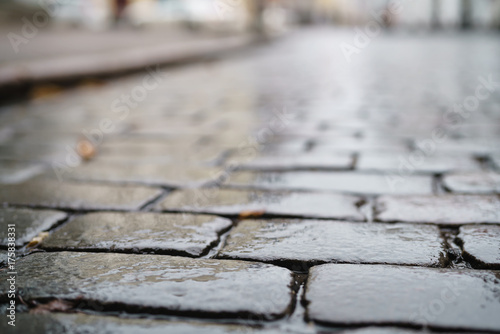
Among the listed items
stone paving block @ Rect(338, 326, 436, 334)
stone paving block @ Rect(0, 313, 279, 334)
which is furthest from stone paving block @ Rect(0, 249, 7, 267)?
stone paving block @ Rect(338, 326, 436, 334)

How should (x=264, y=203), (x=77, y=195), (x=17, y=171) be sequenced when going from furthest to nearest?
(x=17, y=171) → (x=77, y=195) → (x=264, y=203)

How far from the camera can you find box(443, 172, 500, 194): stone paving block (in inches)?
74.7

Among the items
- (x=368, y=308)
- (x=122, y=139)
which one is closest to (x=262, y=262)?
(x=368, y=308)

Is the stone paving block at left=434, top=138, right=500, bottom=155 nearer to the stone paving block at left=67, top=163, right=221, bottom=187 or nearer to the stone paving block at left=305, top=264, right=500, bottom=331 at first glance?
the stone paving block at left=67, top=163, right=221, bottom=187

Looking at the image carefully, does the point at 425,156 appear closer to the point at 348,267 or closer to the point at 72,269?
the point at 348,267

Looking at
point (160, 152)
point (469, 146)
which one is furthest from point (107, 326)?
point (469, 146)

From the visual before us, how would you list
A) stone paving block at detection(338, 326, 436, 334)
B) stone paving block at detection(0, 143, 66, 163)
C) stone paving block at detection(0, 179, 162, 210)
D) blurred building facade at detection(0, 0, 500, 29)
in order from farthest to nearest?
blurred building facade at detection(0, 0, 500, 29) → stone paving block at detection(0, 143, 66, 163) → stone paving block at detection(0, 179, 162, 210) → stone paving block at detection(338, 326, 436, 334)

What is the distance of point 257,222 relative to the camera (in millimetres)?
1620

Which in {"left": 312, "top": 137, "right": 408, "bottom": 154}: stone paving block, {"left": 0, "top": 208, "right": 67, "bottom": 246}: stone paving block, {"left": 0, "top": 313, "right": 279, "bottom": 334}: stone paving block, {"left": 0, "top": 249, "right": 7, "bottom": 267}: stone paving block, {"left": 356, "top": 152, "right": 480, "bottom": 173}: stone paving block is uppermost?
{"left": 312, "top": 137, "right": 408, "bottom": 154}: stone paving block

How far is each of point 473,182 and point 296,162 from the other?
79 centimetres

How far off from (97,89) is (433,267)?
Answer: 553 centimetres

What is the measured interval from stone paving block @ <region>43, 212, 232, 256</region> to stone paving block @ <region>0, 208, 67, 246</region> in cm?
7

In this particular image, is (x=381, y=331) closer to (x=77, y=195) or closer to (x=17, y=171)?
(x=77, y=195)

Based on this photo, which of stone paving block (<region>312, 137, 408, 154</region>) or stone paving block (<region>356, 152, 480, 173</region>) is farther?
stone paving block (<region>312, 137, 408, 154</region>)
